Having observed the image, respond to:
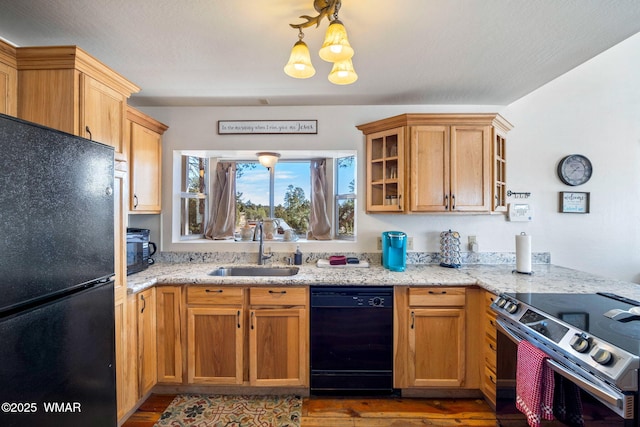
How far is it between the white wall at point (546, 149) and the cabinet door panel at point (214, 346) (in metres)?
0.77

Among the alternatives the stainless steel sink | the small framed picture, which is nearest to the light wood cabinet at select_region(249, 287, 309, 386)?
the stainless steel sink

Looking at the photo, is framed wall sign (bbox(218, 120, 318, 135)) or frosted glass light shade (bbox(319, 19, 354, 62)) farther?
framed wall sign (bbox(218, 120, 318, 135))

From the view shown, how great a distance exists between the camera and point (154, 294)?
2068 mm

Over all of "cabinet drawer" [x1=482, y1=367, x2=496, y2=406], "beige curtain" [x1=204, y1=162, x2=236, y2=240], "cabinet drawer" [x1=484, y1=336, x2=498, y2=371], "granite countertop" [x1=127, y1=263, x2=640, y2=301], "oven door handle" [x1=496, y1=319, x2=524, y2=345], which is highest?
"beige curtain" [x1=204, y1=162, x2=236, y2=240]

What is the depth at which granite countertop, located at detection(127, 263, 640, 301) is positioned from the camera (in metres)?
1.86

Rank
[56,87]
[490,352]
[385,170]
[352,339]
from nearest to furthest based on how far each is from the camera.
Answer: [56,87] < [490,352] < [352,339] < [385,170]

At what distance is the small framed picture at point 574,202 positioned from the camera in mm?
2652

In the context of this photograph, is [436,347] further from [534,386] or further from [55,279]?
[55,279]

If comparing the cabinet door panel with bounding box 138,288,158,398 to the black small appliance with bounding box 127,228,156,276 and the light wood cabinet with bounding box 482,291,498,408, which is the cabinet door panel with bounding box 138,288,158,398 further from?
the light wood cabinet with bounding box 482,291,498,408

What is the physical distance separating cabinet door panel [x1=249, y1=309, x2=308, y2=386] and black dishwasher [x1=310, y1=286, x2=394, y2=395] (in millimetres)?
95

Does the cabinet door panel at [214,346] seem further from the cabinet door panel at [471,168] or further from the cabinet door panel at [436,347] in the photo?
the cabinet door panel at [471,168]

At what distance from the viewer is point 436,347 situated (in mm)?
2064

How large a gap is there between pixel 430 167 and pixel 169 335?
250cm

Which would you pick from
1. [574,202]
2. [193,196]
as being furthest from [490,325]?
[193,196]
